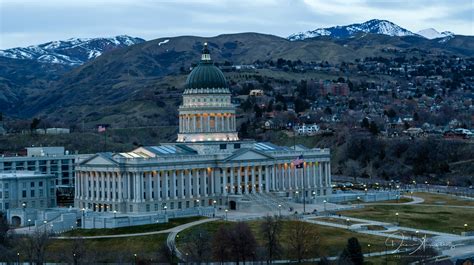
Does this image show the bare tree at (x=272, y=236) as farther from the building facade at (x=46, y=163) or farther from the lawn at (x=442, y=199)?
the building facade at (x=46, y=163)

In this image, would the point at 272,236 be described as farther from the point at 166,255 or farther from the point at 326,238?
the point at 166,255

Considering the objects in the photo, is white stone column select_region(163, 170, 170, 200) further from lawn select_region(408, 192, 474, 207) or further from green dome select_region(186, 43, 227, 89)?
lawn select_region(408, 192, 474, 207)

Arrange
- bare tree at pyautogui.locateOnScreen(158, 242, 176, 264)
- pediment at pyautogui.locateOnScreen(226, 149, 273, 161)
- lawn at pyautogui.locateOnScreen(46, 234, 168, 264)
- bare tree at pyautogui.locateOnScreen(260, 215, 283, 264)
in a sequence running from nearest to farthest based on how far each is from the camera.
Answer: bare tree at pyautogui.locateOnScreen(158, 242, 176, 264), bare tree at pyautogui.locateOnScreen(260, 215, 283, 264), lawn at pyautogui.locateOnScreen(46, 234, 168, 264), pediment at pyautogui.locateOnScreen(226, 149, 273, 161)

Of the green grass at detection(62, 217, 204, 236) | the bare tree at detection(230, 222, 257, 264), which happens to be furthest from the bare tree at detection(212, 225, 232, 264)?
the green grass at detection(62, 217, 204, 236)

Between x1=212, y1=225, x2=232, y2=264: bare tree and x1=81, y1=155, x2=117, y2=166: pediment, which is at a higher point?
x1=81, y1=155, x2=117, y2=166: pediment

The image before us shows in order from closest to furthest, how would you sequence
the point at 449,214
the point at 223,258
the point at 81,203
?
the point at 223,258 < the point at 449,214 < the point at 81,203

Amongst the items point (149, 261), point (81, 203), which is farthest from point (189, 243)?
point (81, 203)

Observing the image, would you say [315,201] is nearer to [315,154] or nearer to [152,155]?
[315,154]

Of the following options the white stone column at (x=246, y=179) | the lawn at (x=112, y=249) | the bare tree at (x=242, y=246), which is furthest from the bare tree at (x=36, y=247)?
the white stone column at (x=246, y=179)
